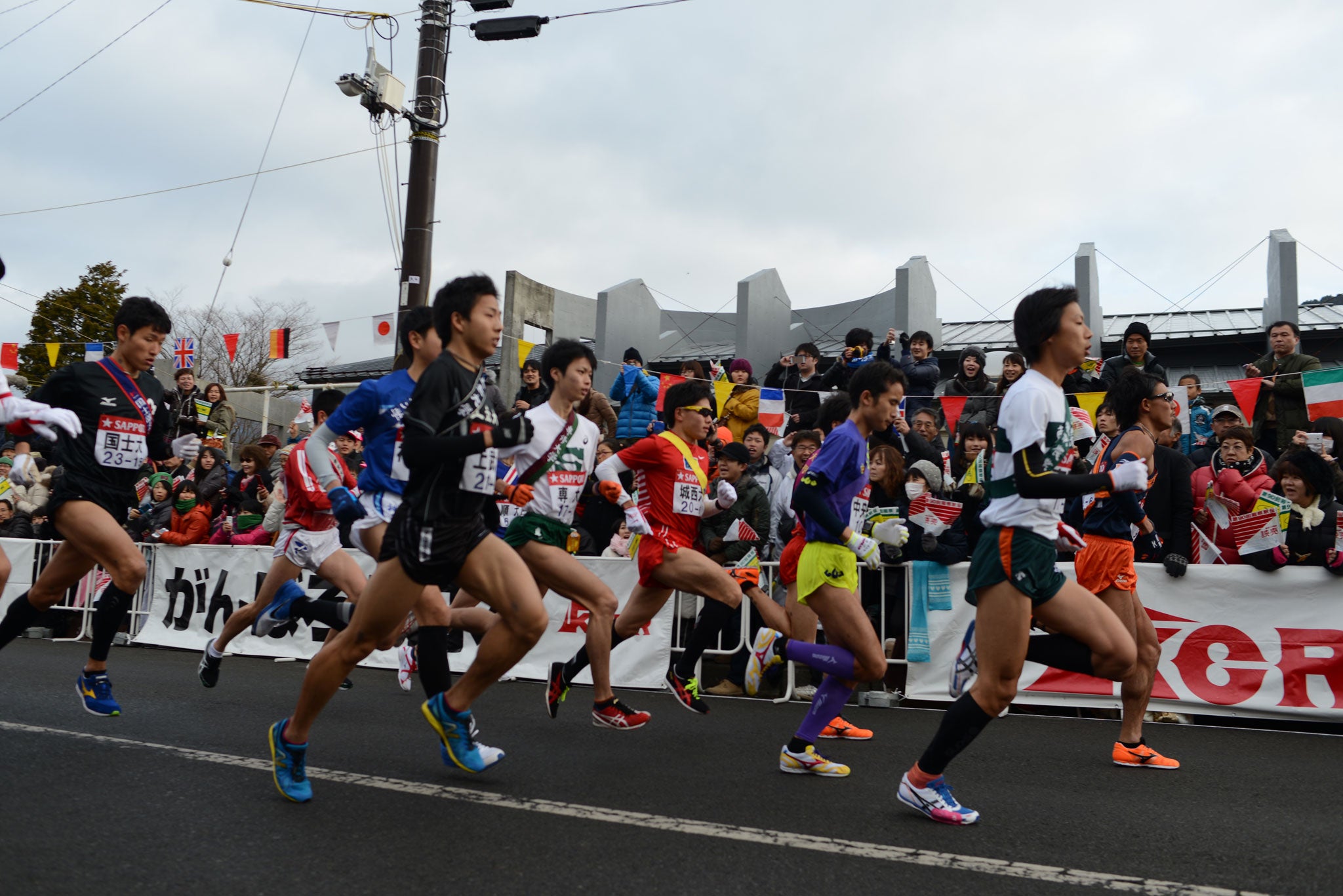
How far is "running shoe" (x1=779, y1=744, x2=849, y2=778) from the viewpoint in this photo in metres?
5.19

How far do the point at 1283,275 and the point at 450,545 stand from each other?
53.0ft

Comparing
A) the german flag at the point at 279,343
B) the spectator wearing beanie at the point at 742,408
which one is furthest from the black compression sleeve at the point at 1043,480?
the german flag at the point at 279,343

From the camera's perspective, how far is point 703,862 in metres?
3.54

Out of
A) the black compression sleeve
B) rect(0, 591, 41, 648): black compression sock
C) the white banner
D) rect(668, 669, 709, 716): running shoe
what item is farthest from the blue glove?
the white banner

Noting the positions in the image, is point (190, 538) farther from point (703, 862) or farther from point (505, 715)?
point (703, 862)

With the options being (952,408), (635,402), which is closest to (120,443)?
(635,402)

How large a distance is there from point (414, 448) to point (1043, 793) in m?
3.19

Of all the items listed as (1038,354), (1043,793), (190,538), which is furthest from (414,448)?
(190,538)

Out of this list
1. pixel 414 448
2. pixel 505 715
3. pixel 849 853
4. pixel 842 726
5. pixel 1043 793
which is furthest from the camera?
pixel 505 715

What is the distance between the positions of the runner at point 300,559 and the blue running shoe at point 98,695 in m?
1.38

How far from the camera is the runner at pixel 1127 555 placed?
5723 millimetres

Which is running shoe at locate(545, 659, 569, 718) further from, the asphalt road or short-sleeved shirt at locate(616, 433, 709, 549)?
short-sleeved shirt at locate(616, 433, 709, 549)

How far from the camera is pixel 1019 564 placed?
429 cm

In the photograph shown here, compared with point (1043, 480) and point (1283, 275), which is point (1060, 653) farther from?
point (1283, 275)
